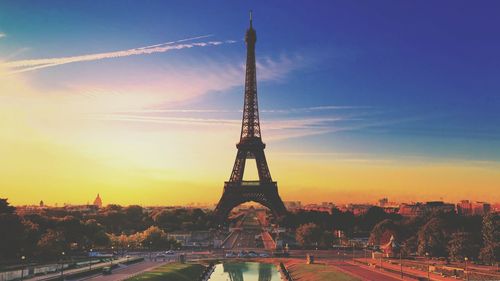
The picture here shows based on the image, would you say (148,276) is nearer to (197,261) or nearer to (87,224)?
Answer: (197,261)

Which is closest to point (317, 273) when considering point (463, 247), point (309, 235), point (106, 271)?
point (463, 247)

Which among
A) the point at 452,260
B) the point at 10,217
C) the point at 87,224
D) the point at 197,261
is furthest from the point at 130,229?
the point at 452,260

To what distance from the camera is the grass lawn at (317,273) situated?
47594 millimetres

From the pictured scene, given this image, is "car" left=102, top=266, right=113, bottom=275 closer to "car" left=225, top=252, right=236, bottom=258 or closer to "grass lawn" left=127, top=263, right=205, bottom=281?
"grass lawn" left=127, top=263, right=205, bottom=281

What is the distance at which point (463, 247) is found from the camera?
57719 mm

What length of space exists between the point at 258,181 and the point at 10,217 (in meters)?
52.2

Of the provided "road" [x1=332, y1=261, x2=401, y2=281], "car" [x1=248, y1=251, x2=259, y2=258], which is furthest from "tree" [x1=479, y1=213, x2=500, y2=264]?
"car" [x1=248, y1=251, x2=259, y2=258]

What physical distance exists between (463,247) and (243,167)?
49.2m

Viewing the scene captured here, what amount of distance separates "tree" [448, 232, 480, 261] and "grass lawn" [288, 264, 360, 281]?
15.7 metres

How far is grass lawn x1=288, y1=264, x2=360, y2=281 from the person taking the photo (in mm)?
47594

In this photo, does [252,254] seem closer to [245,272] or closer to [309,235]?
[245,272]

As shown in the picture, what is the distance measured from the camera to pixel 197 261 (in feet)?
222

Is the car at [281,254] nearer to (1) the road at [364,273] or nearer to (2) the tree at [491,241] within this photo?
(1) the road at [364,273]

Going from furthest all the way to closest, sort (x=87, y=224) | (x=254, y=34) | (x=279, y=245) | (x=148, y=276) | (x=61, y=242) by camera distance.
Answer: (x=254, y=34)
(x=279, y=245)
(x=87, y=224)
(x=61, y=242)
(x=148, y=276)
